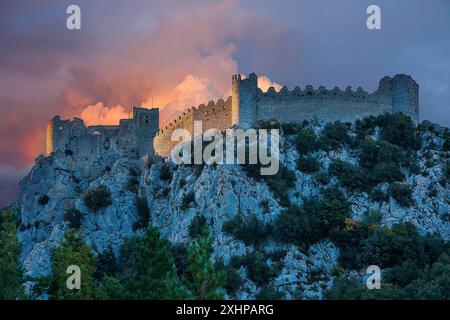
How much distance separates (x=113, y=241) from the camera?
220 feet

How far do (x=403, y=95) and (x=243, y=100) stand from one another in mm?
10899

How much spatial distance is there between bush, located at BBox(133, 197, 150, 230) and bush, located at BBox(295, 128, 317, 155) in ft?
35.9

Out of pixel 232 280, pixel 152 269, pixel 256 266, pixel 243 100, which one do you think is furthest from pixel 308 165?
pixel 152 269

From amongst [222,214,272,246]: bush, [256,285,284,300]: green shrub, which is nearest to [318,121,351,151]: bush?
[222,214,272,246]: bush

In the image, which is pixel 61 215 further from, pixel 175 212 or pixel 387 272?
pixel 387 272

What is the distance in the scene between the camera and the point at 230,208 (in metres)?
61.2

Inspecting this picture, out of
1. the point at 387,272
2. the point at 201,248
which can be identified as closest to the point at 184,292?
the point at 201,248

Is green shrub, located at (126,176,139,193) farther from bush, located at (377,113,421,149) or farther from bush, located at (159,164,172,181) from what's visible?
bush, located at (377,113,421,149)

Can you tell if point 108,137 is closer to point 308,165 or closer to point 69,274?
point 308,165

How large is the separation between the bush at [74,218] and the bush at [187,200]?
Answer: 27.8 feet

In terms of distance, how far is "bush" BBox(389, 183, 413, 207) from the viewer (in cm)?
6306

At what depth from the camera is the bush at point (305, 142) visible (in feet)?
217

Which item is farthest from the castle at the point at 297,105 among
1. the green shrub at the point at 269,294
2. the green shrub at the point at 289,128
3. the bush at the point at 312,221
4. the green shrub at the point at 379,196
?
the green shrub at the point at 269,294

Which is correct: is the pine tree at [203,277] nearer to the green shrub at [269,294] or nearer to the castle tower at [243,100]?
the green shrub at [269,294]
